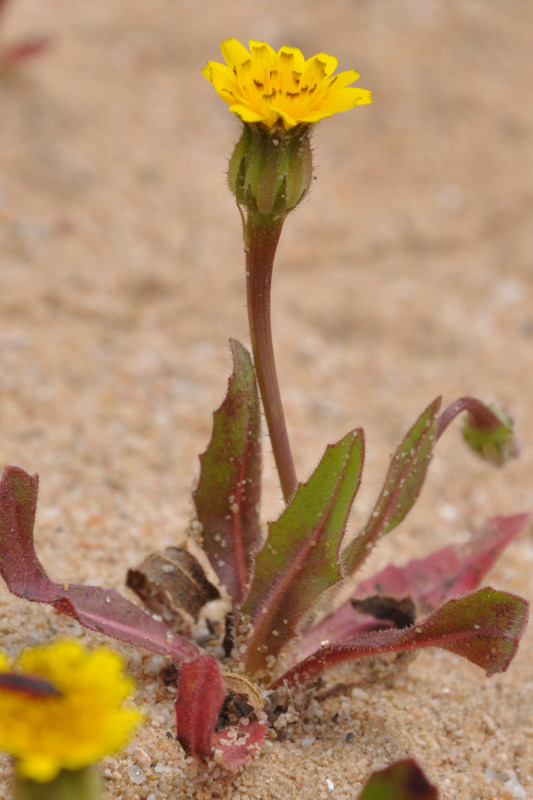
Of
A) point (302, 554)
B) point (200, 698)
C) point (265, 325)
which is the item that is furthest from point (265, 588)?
point (265, 325)

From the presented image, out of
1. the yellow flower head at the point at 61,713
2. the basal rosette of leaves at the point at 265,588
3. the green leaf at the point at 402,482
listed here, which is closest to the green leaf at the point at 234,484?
the basal rosette of leaves at the point at 265,588

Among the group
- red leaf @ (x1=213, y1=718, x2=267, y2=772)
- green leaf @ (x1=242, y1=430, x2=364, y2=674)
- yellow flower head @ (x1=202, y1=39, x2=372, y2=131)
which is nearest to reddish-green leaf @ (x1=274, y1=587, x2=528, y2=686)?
green leaf @ (x1=242, y1=430, x2=364, y2=674)

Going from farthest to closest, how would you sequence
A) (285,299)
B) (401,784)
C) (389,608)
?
(285,299) → (389,608) → (401,784)

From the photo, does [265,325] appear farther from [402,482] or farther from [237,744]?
[237,744]

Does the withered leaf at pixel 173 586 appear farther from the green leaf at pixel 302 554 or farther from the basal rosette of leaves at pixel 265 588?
the green leaf at pixel 302 554

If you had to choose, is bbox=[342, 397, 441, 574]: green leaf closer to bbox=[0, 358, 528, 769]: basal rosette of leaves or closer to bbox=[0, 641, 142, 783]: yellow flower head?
bbox=[0, 358, 528, 769]: basal rosette of leaves

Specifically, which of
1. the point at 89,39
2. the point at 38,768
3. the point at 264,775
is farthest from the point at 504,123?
the point at 38,768

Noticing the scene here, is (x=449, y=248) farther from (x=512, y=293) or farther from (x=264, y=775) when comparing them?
(x=264, y=775)
